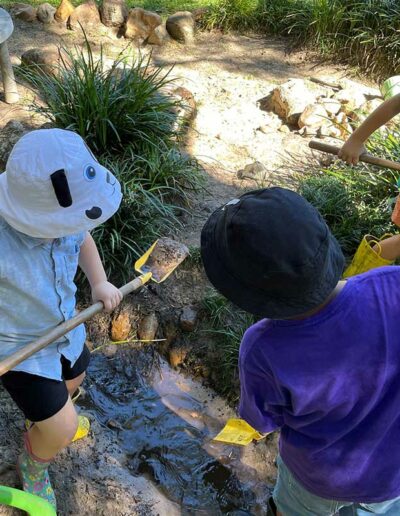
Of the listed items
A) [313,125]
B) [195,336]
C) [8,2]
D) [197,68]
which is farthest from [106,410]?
[8,2]

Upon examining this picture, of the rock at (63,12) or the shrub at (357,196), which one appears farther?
the rock at (63,12)

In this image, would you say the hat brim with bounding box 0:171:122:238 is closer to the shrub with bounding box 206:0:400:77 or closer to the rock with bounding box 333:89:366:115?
the rock with bounding box 333:89:366:115

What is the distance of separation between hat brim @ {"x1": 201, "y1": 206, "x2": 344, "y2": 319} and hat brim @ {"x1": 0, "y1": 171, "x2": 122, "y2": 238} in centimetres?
58

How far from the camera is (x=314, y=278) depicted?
1078 millimetres

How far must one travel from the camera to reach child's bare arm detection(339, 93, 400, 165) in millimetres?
2330

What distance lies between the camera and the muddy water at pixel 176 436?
2.34 meters

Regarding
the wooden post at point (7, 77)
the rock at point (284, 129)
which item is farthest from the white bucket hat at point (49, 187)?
the rock at point (284, 129)

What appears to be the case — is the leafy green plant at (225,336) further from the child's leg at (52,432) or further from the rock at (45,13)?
the rock at (45,13)

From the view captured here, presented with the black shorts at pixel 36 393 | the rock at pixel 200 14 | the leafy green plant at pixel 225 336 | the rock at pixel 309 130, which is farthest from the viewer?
the rock at pixel 200 14

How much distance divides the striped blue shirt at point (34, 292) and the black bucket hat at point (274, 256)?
0.71 meters

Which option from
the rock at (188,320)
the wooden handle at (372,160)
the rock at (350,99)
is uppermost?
the wooden handle at (372,160)

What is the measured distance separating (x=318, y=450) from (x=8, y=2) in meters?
6.11

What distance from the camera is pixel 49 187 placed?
1.53m

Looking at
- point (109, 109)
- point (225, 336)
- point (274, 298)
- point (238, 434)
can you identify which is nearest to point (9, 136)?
point (109, 109)
